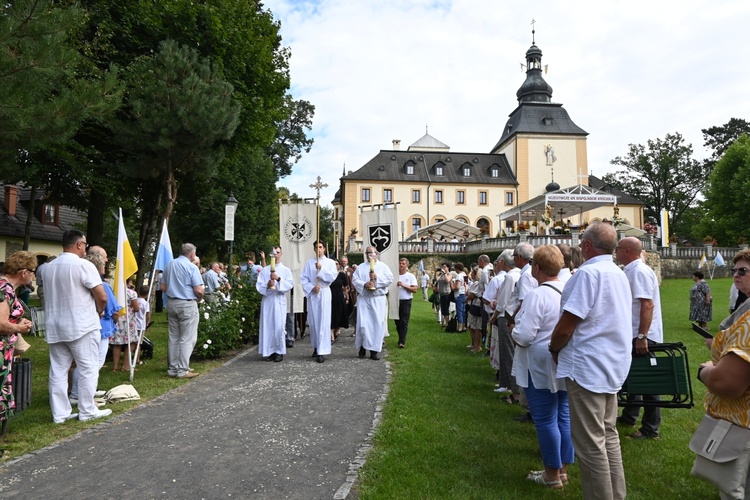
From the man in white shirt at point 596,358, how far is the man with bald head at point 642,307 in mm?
1644

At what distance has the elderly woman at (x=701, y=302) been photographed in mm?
14102

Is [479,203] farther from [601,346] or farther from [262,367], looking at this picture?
[601,346]

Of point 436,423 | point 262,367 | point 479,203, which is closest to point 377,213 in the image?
point 262,367

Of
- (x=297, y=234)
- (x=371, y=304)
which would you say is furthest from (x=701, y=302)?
(x=297, y=234)

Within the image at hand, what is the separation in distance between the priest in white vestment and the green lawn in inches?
101

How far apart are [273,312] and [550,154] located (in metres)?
57.6

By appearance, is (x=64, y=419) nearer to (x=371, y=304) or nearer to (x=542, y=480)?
(x=542, y=480)

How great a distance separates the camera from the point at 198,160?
14344 millimetres

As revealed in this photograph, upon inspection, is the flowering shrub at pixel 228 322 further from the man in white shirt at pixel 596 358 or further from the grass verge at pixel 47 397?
the man in white shirt at pixel 596 358

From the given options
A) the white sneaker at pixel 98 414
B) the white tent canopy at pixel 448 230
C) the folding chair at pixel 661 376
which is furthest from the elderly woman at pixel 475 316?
the white tent canopy at pixel 448 230

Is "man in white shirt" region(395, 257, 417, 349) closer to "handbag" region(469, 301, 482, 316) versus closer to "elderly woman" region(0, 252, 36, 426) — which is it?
"handbag" region(469, 301, 482, 316)

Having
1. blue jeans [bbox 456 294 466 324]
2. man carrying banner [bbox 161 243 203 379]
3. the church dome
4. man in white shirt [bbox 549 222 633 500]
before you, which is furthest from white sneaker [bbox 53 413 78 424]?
the church dome

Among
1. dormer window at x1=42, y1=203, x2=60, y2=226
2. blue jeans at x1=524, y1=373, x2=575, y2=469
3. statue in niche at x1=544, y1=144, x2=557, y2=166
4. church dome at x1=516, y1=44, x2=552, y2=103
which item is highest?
church dome at x1=516, y1=44, x2=552, y2=103

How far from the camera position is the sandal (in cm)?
421
